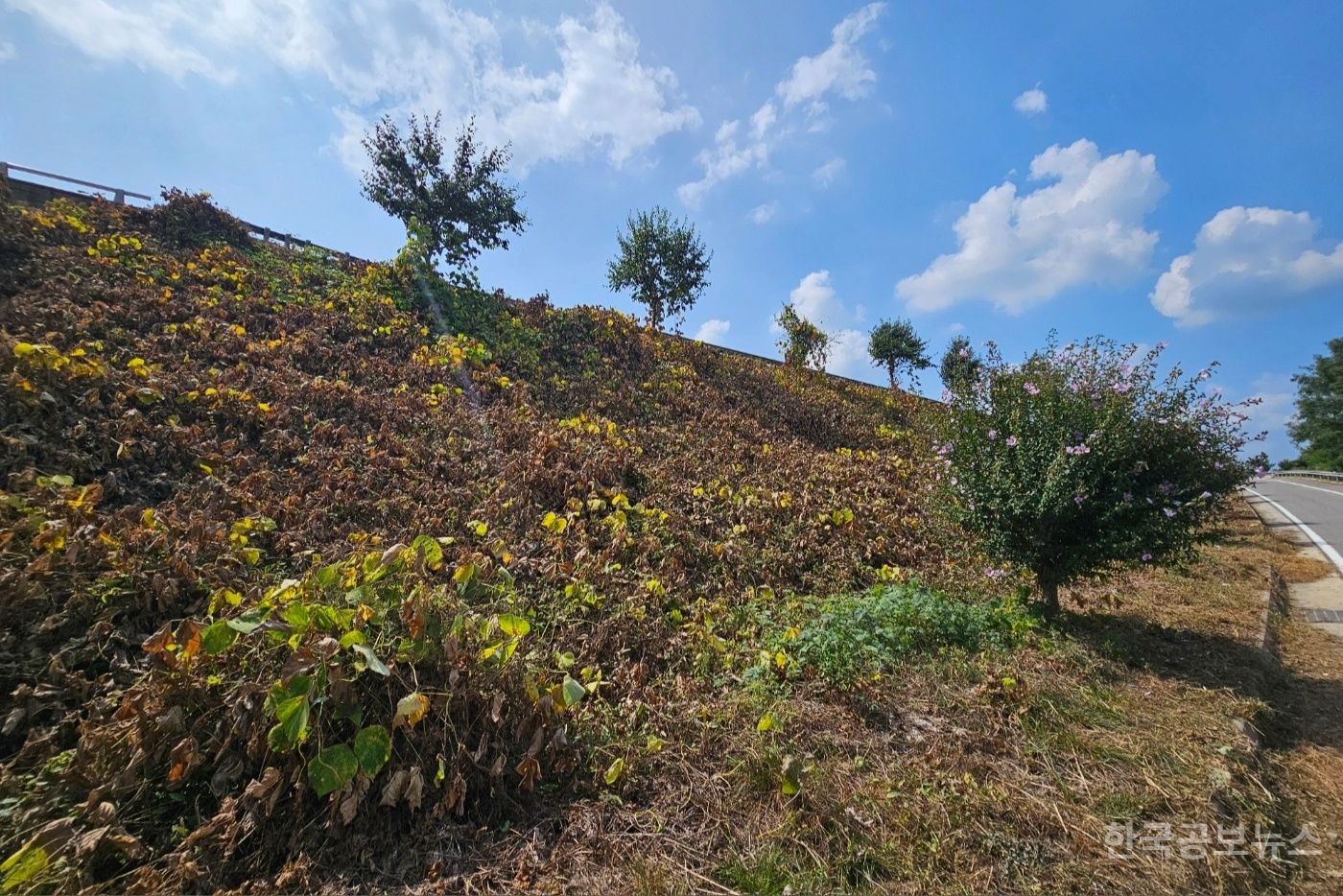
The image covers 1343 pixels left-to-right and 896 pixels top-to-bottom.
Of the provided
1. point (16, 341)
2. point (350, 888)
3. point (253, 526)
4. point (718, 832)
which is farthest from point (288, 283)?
point (718, 832)

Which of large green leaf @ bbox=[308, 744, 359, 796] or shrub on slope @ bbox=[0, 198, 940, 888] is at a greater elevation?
shrub on slope @ bbox=[0, 198, 940, 888]

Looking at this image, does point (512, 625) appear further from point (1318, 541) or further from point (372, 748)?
point (1318, 541)

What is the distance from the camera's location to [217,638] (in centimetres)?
232

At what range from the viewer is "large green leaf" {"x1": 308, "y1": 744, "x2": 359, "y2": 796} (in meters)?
2.16

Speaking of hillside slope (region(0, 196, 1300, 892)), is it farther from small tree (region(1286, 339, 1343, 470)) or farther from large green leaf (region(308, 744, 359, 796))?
small tree (region(1286, 339, 1343, 470))

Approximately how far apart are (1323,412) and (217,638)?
64051 millimetres

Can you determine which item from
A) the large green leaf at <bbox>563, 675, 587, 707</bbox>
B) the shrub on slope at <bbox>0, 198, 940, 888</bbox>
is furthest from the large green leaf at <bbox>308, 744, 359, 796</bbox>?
the large green leaf at <bbox>563, 675, 587, 707</bbox>

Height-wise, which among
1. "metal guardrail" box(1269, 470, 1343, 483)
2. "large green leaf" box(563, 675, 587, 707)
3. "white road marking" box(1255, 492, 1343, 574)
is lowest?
"large green leaf" box(563, 675, 587, 707)

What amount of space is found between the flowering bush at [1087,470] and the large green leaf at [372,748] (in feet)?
15.9

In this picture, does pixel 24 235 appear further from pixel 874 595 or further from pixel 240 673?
pixel 874 595

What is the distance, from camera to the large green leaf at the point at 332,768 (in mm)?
2164

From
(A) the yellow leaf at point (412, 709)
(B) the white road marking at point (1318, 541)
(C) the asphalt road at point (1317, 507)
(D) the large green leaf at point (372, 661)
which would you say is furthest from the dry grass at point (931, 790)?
(B) the white road marking at point (1318, 541)

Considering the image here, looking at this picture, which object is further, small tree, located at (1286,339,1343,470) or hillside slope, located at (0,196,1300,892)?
small tree, located at (1286,339,1343,470)

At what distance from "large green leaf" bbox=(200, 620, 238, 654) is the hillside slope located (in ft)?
0.04
